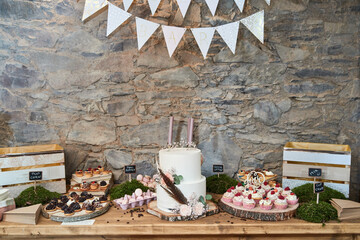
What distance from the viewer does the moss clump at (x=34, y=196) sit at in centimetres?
203

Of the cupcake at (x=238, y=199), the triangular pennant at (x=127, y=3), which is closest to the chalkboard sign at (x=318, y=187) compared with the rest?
the cupcake at (x=238, y=199)

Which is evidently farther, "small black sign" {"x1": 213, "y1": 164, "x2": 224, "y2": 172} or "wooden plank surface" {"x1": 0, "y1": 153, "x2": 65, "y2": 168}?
"small black sign" {"x1": 213, "y1": 164, "x2": 224, "y2": 172}

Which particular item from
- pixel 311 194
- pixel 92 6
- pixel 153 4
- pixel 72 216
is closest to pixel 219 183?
pixel 311 194

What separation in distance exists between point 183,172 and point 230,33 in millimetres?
1145

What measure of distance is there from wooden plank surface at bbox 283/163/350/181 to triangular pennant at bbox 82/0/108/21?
1.78 meters

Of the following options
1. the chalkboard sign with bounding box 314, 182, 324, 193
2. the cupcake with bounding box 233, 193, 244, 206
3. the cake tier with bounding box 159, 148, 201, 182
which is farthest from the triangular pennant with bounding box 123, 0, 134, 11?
the chalkboard sign with bounding box 314, 182, 324, 193

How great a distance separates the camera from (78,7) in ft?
7.98

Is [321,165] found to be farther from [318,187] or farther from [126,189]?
[126,189]

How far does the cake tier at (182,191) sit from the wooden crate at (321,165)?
0.69 metres

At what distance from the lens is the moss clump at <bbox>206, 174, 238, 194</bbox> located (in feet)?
7.56

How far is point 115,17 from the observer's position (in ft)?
7.60

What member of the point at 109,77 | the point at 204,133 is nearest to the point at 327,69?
the point at 204,133

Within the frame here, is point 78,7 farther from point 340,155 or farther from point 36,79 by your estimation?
point 340,155

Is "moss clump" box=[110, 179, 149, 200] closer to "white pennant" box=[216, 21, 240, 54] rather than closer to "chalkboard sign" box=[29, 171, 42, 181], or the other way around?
"chalkboard sign" box=[29, 171, 42, 181]
